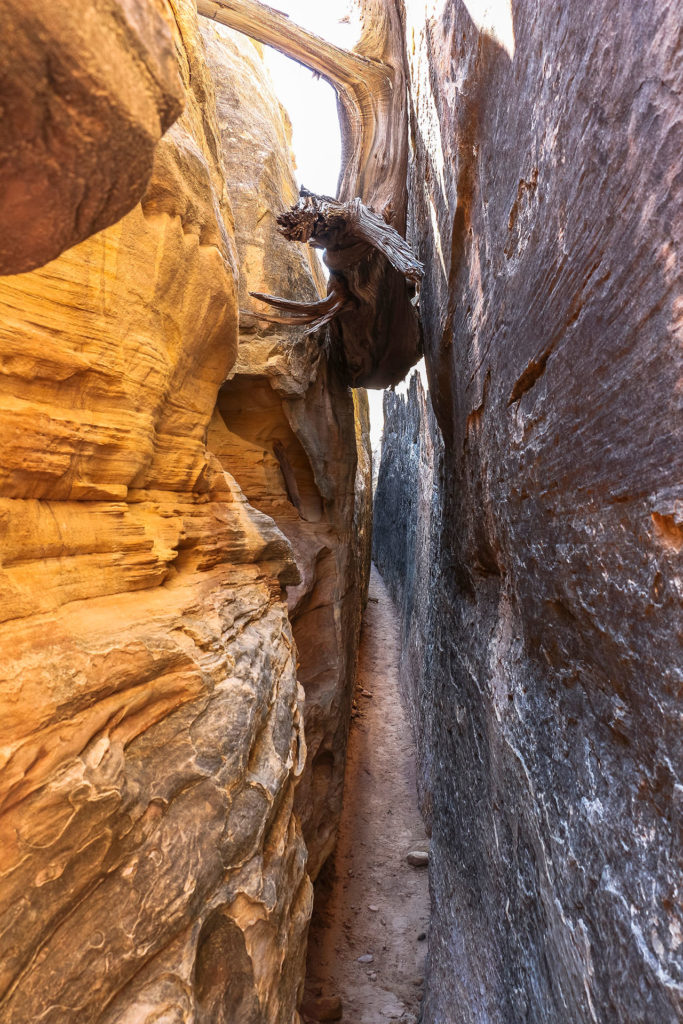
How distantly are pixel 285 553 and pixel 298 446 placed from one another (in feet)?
9.01

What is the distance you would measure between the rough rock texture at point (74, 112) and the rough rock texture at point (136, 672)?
1.45m

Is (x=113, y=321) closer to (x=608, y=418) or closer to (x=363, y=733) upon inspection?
(x=608, y=418)

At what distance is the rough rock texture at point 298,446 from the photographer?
635 centimetres

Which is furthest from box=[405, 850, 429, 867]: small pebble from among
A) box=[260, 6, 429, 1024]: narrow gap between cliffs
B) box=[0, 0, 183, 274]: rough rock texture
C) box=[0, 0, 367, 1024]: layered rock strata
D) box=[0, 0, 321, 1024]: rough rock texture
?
box=[0, 0, 183, 274]: rough rock texture

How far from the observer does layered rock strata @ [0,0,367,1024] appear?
1956mm

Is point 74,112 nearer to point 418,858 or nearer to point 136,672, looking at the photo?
point 136,672

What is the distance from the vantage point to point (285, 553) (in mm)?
4410

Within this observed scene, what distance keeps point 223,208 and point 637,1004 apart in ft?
16.4

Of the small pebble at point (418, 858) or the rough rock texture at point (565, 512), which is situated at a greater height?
the rough rock texture at point (565, 512)

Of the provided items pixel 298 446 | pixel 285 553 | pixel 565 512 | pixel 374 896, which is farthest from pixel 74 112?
pixel 374 896

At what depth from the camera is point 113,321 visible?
2.63m

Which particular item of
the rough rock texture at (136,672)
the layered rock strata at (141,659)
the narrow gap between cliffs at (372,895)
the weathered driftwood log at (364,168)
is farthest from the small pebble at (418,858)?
the weathered driftwood log at (364,168)

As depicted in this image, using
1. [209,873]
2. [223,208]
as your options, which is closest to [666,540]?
[209,873]

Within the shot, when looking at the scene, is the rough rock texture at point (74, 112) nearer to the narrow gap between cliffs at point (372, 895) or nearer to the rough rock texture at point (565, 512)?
the rough rock texture at point (565, 512)
